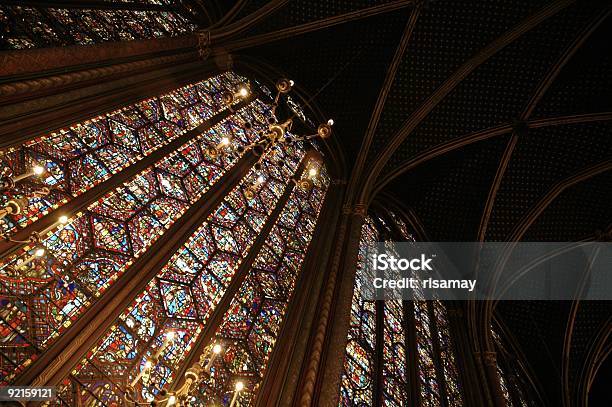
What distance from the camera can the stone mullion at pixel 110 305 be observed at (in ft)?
11.7

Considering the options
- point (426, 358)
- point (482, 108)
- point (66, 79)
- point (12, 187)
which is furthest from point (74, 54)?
point (482, 108)

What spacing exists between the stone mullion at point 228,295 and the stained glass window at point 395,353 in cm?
167

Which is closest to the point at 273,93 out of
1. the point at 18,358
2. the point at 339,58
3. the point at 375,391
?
the point at 339,58

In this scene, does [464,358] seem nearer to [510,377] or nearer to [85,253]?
[510,377]

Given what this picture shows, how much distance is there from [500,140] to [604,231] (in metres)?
3.31

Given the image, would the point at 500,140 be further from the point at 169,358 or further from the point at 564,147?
the point at 169,358

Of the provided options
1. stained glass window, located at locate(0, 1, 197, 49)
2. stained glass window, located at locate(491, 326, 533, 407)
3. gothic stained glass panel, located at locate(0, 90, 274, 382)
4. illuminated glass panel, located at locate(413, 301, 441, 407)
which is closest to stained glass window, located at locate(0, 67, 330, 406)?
gothic stained glass panel, located at locate(0, 90, 274, 382)

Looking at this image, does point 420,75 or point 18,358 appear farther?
point 420,75

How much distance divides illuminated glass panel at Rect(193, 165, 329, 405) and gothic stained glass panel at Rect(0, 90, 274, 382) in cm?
113

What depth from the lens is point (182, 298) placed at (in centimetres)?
501

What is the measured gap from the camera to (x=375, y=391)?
6406 mm

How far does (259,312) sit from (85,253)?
2.07 m

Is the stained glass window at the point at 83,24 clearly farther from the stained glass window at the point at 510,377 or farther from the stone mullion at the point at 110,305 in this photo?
the stained glass window at the point at 510,377

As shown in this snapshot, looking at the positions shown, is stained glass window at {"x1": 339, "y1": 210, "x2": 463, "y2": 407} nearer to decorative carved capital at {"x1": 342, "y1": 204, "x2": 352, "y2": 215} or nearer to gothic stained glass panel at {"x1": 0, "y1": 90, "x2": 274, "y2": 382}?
decorative carved capital at {"x1": 342, "y1": 204, "x2": 352, "y2": 215}
